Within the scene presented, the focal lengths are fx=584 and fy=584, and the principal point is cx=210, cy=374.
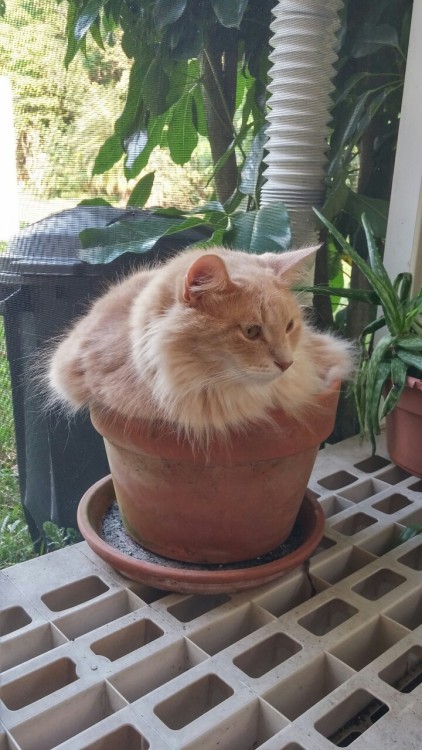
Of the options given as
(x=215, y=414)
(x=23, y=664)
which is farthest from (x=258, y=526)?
(x=23, y=664)

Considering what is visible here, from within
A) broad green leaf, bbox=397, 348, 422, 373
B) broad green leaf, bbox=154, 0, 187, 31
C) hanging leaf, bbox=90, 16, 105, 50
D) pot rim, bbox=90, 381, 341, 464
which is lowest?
pot rim, bbox=90, 381, 341, 464

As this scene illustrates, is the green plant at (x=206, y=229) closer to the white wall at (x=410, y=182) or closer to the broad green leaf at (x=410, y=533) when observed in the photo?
the white wall at (x=410, y=182)

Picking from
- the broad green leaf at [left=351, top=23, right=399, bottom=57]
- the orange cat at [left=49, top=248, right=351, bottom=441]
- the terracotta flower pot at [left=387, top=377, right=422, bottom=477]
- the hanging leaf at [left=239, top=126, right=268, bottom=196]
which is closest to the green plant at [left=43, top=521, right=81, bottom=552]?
the orange cat at [left=49, top=248, right=351, bottom=441]

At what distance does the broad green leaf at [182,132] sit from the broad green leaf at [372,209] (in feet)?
1.66

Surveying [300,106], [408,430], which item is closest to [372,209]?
[300,106]

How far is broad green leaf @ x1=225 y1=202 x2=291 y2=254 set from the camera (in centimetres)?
127

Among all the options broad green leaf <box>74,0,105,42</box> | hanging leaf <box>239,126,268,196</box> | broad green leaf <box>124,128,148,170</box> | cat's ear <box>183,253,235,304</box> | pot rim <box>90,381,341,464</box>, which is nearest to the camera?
cat's ear <box>183,253,235,304</box>

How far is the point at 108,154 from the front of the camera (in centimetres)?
109

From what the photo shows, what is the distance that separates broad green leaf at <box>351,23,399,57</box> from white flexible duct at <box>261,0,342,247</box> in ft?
0.29

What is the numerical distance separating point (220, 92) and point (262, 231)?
0.31 metres

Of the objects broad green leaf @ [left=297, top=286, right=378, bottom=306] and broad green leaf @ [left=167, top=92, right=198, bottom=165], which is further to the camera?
broad green leaf @ [left=297, top=286, right=378, bottom=306]

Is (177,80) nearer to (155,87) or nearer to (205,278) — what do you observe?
(155,87)

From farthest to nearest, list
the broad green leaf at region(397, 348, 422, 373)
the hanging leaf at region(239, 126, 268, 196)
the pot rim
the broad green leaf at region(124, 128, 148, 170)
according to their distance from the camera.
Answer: the hanging leaf at region(239, 126, 268, 196) → the broad green leaf at region(397, 348, 422, 373) → the broad green leaf at region(124, 128, 148, 170) → the pot rim

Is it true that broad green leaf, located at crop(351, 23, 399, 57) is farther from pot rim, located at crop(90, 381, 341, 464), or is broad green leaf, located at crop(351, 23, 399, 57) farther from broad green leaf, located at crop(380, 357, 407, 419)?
pot rim, located at crop(90, 381, 341, 464)
